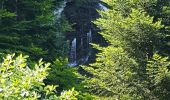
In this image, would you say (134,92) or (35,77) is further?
(134,92)

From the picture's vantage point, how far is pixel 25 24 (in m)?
20.3

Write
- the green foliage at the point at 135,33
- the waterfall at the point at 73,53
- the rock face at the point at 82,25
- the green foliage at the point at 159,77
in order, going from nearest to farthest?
the green foliage at the point at 159,77 → the green foliage at the point at 135,33 → the waterfall at the point at 73,53 → the rock face at the point at 82,25

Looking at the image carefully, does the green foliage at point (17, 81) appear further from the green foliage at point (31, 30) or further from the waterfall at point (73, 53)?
the waterfall at point (73, 53)

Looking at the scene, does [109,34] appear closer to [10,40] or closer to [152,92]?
[152,92]

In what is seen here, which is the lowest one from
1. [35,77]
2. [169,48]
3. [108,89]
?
[108,89]

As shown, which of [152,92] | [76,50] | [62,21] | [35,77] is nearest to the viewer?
[35,77]

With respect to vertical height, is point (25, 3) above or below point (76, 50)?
above

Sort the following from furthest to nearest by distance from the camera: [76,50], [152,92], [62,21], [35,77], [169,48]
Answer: [76,50]
[62,21]
[169,48]
[152,92]
[35,77]

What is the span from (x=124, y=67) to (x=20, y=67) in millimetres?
8246

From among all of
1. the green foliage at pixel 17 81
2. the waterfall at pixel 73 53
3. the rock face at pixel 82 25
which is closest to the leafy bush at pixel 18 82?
the green foliage at pixel 17 81

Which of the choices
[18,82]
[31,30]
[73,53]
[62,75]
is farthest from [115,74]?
[73,53]

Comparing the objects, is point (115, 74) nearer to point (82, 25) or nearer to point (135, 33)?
point (135, 33)

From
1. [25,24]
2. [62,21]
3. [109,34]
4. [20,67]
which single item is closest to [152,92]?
[109,34]

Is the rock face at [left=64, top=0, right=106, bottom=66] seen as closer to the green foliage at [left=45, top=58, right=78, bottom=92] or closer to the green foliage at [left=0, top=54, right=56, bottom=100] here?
the green foliage at [left=45, top=58, right=78, bottom=92]
